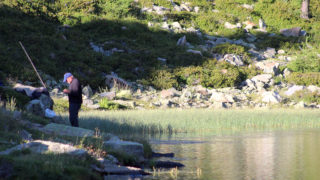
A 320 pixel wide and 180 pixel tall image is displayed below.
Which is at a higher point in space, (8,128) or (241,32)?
(241,32)

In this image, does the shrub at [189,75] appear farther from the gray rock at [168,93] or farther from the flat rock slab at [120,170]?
the flat rock slab at [120,170]

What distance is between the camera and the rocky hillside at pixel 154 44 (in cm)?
2905

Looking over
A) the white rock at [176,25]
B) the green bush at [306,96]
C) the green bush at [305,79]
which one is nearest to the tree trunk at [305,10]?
the white rock at [176,25]

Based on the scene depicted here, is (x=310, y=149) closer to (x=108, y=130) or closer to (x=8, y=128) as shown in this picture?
(x=108, y=130)

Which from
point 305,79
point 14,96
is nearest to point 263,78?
point 305,79

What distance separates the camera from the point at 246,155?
494 inches

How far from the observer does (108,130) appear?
16.3 m

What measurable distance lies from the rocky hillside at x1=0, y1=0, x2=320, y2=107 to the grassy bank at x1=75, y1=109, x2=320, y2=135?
7774 millimetres

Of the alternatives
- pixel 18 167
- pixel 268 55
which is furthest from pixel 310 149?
pixel 268 55

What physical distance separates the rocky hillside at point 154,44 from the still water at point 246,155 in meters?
11.7

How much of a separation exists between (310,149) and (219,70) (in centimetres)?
1736

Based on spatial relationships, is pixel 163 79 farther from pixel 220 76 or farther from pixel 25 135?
pixel 25 135

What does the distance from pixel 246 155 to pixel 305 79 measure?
18951mm

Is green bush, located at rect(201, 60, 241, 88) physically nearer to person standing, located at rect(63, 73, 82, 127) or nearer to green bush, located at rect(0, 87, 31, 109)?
green bush, located at rect(0, 87, 31, 109)
